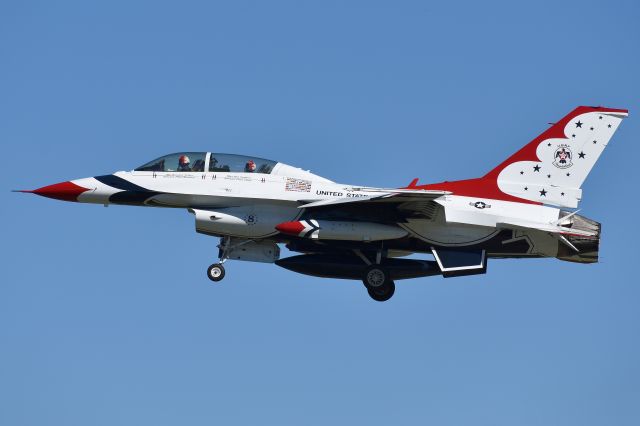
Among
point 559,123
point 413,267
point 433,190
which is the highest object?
point 559,123

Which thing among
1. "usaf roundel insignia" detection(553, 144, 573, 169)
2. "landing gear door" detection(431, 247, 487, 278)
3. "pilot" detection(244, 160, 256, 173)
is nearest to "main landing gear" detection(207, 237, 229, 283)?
"pilot" detection(244, 160, 256, 173)

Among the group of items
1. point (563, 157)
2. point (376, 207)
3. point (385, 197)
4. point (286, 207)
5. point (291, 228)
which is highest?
point (563, 157)

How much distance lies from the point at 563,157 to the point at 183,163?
8632mm

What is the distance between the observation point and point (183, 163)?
87.4ft

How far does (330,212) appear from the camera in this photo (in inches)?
1009

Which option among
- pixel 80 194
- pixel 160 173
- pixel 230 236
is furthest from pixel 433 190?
pixel 80 194

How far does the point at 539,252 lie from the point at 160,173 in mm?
8707

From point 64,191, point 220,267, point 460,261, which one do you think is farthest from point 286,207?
point 64,191

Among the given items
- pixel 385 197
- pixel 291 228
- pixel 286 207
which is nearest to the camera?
pixel 385 197

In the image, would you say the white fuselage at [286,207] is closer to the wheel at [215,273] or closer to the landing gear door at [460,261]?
the landing gear door at [460,261]

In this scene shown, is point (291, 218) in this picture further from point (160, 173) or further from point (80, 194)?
point (80, 194)

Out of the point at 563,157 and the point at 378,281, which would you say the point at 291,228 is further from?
the point at 563,157

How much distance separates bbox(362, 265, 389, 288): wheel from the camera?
85.1 feet

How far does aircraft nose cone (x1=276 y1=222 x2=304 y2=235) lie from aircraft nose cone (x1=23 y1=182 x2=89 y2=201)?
490 centimetres
